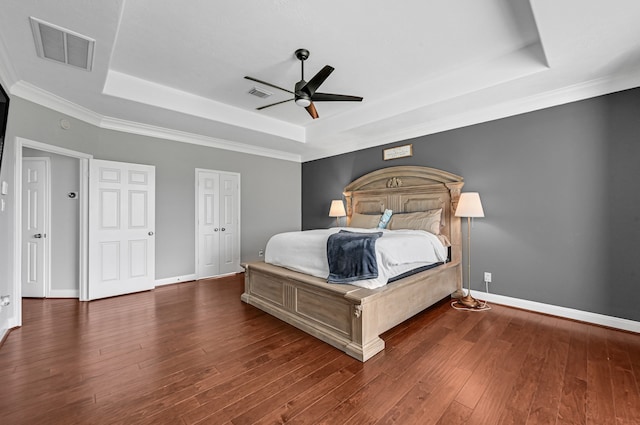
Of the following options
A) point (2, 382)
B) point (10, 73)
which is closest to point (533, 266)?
point (2, 382)

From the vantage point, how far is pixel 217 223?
534cm

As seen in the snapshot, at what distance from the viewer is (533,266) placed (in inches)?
135

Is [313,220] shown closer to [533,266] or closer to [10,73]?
[533,266]

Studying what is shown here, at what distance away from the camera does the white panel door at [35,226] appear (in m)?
3.88

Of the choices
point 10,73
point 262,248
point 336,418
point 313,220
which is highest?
point 10,73

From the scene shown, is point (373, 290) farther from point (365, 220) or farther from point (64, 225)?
point (64, 225)

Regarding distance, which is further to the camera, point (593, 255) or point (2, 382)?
point (593, 255)

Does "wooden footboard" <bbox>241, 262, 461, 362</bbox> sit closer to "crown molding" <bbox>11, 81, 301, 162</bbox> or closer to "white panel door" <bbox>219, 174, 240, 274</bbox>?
"white panel door" <bbox>219, 174, 240, 274</bbox>

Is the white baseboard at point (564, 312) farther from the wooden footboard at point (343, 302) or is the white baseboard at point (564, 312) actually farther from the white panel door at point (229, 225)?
the white panel door at point (229, 225)

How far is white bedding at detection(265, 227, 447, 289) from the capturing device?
2719 mm

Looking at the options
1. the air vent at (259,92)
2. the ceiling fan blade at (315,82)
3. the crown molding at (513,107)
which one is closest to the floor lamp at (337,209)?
the crown molding at (513,107)

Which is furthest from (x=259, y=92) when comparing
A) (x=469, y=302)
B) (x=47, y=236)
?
(x=469, y=302)

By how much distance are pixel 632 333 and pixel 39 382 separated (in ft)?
17.1

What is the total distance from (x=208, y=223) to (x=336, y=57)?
3.68 meters
